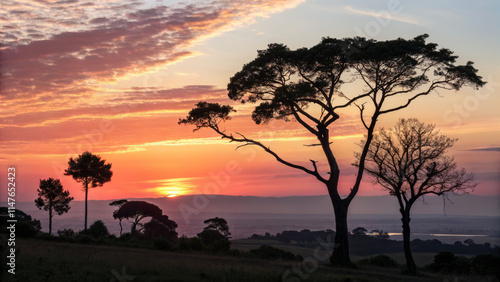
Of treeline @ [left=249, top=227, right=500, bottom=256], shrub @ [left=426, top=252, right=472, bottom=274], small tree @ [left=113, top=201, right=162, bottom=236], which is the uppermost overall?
small tree @ [left=113, top=201, right=162, bottom=236]

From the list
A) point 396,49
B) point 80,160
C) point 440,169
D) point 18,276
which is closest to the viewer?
point 18,276

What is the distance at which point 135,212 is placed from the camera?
83.4m

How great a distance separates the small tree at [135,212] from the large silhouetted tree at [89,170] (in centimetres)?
671

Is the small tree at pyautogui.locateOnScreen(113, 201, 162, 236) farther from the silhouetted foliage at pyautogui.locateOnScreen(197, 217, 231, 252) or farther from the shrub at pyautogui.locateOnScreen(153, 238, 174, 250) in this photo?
the shrub at pyautogui.locateOnScreen(153, 238, 174, 250)

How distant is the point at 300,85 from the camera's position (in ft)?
128

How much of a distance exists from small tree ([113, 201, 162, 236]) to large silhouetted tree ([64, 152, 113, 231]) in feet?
22.0

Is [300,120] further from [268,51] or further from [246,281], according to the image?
[246,281]

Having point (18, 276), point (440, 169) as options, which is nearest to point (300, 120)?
point (440, 169)

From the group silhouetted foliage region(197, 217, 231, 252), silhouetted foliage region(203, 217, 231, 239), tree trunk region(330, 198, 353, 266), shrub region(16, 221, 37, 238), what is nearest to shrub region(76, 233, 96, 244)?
shrub region(16, 221, 37, 238)

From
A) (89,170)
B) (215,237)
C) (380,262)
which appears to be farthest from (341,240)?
(89,170)

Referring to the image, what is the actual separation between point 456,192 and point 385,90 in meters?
10.1

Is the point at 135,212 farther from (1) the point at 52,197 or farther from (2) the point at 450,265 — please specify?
(2) the point at 450,265

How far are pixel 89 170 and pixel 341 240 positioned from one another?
4996cm

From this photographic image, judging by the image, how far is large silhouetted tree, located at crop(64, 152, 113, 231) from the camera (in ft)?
252
